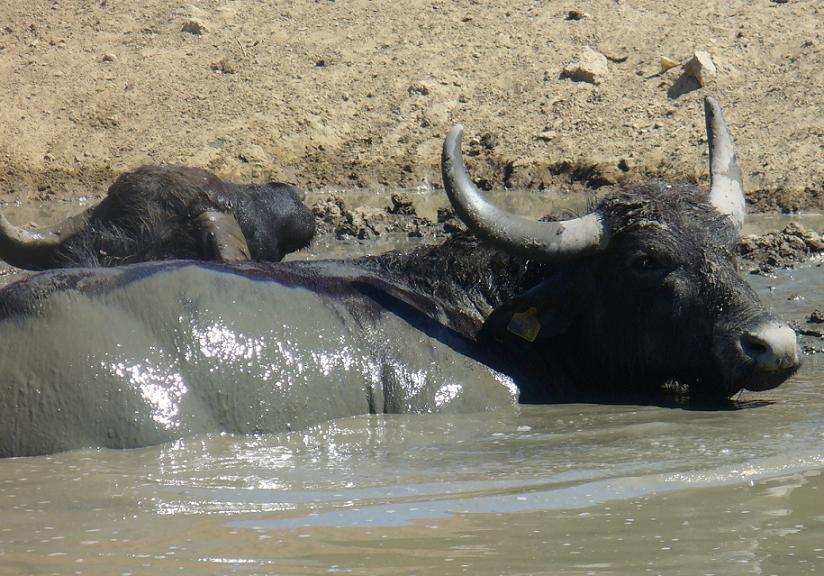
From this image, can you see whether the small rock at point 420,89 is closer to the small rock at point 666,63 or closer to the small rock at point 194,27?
the small rock at point 666,63

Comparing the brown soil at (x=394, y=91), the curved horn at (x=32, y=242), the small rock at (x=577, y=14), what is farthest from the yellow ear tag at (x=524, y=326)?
the small rock at (x=577, y=14)

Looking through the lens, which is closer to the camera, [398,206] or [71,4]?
[398,206]

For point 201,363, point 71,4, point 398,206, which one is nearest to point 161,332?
point 201,363

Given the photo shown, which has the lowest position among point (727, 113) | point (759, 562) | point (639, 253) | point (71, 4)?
point (759, 562)

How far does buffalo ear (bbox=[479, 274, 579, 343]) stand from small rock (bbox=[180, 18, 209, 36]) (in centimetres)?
1395

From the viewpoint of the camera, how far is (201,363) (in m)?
6.36

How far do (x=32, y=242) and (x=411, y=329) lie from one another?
4.21 meters

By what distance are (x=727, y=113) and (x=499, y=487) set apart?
40.3 ft

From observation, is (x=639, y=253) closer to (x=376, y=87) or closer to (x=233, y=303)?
(x=233, y=303)

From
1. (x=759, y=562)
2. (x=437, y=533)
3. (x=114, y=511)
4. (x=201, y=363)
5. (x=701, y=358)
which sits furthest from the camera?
(x=701, y=358)

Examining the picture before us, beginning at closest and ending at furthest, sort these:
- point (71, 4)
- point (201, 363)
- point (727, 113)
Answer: point (201, 363)
point (727, 113)
point (71, 4)

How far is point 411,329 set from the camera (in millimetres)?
7035

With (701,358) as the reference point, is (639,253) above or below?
above

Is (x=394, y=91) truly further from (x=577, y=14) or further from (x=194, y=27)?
(x=194, y=27)
